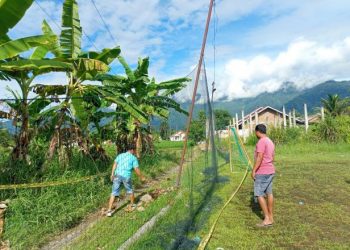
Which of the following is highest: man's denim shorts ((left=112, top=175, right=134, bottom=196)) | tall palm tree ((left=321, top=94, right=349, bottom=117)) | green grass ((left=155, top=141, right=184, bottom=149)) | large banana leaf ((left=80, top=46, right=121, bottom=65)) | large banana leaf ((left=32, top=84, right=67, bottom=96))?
tall palm tree ((left=321, top=94, right=349, bottom=117))

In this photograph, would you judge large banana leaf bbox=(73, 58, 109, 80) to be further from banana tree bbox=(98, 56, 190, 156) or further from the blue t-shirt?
banana tree bbox=(98, 56, 190, 156)

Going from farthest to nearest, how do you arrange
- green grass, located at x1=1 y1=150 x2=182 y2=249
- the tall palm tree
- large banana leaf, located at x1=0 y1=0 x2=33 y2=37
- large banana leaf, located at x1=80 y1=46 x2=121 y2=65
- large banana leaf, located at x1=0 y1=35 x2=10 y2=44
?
the tall palm tree
large banana leaf, located at x1=80 y1=46 x2=121 y2=65
large banana leaf, located at x1=0 y1=35 x2=10 y2=44
large banana leaf, located at x1=0 y1=0 x2=33 y2=37
green grass, located at x1=1 y1=150 x2=182 y2=249

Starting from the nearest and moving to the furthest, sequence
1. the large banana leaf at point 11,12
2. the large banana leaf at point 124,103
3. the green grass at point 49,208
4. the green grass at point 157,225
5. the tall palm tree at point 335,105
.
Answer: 1. the green grass at point 157,225
2. the green grass at point 49,208
3. the large banana leaf at point 11,12
4. the large banana leaf at point 124,103
5. the tall palm tree at point 335,105

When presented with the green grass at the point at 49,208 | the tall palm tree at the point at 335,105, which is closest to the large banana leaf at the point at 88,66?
the green grass at the point at 49,208

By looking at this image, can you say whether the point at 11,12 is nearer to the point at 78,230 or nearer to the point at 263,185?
the point at 78,230

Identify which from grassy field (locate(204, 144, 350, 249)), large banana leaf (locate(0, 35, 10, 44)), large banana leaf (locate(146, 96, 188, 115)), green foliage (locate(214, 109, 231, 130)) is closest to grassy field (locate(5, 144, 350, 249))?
grassy field (locate(204, 144, 350, 249))

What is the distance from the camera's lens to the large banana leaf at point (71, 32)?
9609mm

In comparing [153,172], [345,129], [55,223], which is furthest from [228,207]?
[345,129]

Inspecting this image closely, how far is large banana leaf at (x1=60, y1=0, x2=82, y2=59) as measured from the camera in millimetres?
9609

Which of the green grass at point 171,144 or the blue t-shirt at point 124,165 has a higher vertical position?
the green grass at point 171,144

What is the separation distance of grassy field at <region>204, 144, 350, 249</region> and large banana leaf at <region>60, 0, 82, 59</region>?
16.4 ft

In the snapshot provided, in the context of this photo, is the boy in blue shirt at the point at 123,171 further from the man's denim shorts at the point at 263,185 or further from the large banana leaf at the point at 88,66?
the man's denim shorts at the point at 263,185

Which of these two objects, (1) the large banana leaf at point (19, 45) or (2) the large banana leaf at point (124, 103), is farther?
(2) the large banana leaf at point (124, 103)

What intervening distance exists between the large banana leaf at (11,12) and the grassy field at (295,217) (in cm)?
495
